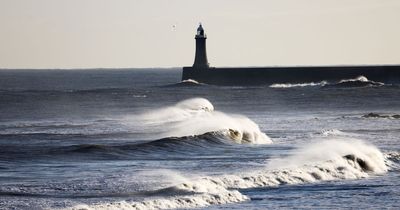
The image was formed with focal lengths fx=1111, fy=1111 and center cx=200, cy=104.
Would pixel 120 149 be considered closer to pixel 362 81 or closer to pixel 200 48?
pixel 200 48

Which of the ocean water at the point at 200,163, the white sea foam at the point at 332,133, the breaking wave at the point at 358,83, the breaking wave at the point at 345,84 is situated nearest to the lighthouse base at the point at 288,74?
the breaking wave at the point at 345,84

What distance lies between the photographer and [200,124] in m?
49.6

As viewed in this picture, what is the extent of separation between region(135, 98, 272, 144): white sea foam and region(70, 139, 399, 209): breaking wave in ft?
16.6

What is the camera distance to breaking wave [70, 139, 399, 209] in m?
23.6

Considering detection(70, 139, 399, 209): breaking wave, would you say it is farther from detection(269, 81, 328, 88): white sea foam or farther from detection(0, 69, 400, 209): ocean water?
detection(269, 81, 328, 88): white sea foam

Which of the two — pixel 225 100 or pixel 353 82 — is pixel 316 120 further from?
pixel 353 82

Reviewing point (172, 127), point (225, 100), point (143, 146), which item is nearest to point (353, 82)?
point (225, 100)

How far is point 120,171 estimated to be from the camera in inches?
1155

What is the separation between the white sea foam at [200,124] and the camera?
4234 cm

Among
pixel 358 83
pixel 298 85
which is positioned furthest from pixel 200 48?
pixel 358 83

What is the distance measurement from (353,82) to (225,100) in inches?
1283

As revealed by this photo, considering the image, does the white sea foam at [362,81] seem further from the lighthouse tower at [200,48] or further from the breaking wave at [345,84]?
the lighthouse tower at [200,48]

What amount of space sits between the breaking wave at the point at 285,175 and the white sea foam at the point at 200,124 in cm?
506

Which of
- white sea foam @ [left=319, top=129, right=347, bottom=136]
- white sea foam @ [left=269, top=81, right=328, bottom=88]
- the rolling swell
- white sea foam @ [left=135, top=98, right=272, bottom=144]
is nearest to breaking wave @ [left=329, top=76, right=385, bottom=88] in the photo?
white sea foam @ [left=269, top=81, right=328, bottom=88]
